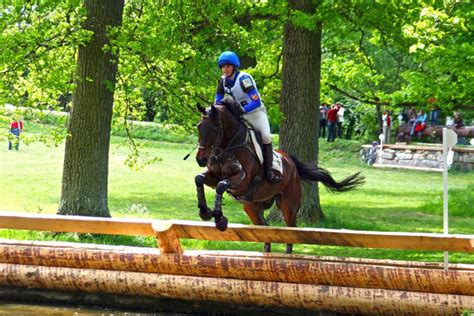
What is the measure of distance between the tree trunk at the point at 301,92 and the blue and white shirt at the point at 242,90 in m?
7.08

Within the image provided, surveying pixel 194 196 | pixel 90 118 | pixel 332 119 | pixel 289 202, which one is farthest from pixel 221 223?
pixel 332 119

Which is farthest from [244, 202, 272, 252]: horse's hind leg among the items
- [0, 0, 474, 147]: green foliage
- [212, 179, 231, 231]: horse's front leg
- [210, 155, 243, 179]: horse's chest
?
[0, 0, 474, 147]: green foliage

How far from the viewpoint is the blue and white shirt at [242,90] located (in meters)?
10.2

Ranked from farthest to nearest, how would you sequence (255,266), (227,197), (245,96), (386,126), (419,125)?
(419,125)
(386,126)
(227,197)
(245,96)
(255,266)

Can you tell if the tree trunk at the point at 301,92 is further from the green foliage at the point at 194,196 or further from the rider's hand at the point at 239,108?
the rider's hand at the point at 239,108

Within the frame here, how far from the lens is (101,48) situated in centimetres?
1483

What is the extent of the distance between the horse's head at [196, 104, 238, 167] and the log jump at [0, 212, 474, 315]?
786mm

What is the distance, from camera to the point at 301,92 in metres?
17.5

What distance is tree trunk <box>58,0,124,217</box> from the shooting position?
14828mm

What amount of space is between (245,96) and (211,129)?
0.75 metres

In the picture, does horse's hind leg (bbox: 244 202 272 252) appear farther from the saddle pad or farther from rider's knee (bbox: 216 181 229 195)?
rider's knee (bbox: 216 181 229 195)

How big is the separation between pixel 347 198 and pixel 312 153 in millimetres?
8427

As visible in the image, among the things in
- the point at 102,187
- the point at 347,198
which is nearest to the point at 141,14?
the point at 102,187

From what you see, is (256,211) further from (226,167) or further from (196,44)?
(196,44)
